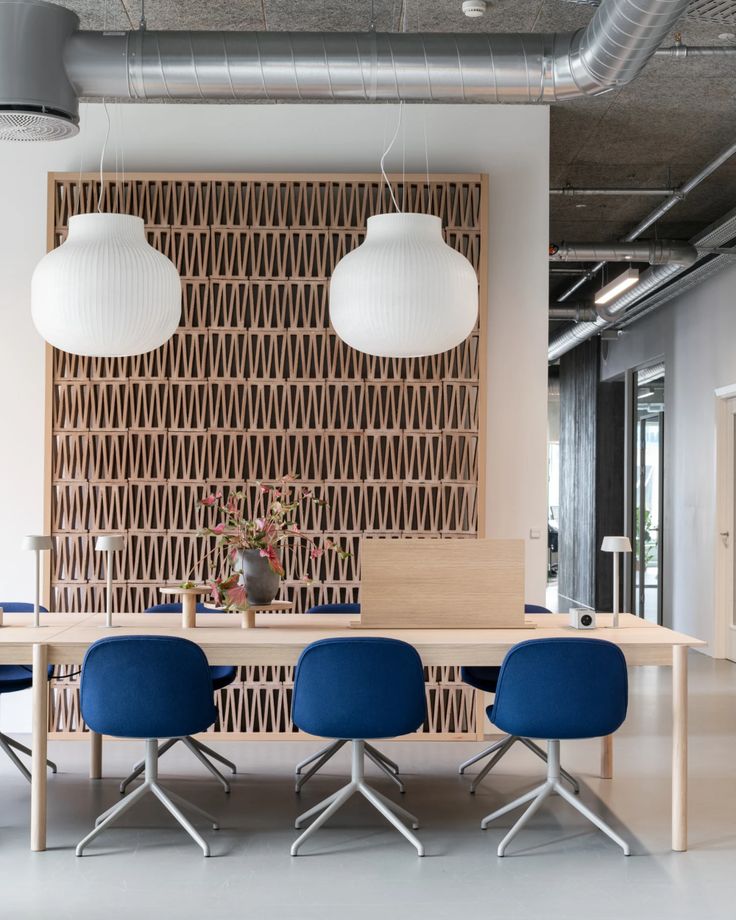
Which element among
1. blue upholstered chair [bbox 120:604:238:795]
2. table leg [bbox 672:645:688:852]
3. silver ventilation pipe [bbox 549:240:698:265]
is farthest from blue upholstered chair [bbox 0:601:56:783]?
silver ventilation pipe [bbox 549:240:698:265]

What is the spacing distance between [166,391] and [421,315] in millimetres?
2548

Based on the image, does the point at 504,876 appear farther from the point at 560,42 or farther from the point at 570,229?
the point at 570,229

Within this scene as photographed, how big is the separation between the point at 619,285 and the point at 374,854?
590 cm

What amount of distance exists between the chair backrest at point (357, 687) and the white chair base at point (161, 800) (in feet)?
2.04

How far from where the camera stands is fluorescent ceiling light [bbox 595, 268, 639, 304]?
852cm

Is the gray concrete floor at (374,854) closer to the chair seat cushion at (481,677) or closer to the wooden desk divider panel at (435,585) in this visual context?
the chair seat cushion at (481,677)

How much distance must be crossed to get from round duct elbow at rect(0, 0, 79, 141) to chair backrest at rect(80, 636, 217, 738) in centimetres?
252

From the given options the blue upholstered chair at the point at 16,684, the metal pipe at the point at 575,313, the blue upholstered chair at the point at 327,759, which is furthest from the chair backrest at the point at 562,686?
the metal pipe at the point at 575,313

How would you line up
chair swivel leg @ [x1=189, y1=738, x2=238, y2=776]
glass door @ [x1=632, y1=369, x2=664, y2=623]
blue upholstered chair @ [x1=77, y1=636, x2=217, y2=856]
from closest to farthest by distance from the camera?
blue upholstered chair @ [x1=77, y1=636, x2=217, y2=856], chair swivel leg @ [x1=189, y1=738, x2=238, y2=776], glass door @ [x1=632, y1=369, x2=664, y2=623]

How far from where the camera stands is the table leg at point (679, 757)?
4.35m

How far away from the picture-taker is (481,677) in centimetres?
533

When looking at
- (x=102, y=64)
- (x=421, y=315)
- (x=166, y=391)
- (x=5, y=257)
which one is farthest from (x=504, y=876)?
(x=5, y=257)

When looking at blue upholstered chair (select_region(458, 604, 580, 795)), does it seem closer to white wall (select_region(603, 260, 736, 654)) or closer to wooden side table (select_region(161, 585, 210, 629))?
wooden side table (select_region(161, 585, 210, 629))

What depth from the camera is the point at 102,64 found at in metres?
5.12
